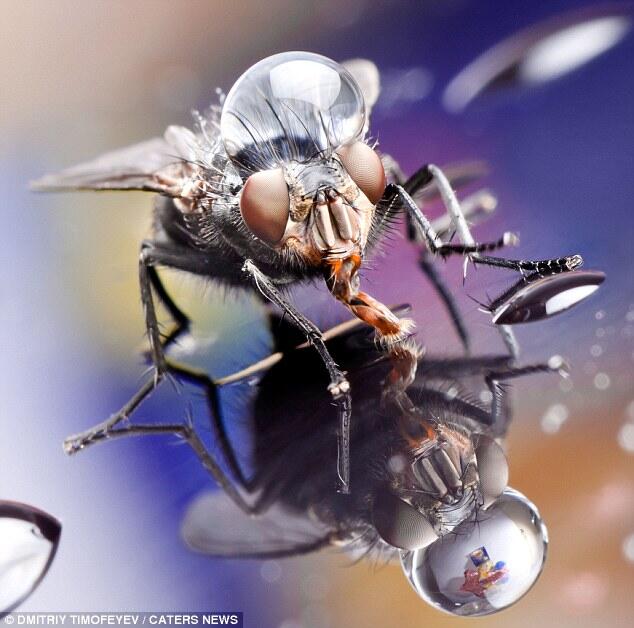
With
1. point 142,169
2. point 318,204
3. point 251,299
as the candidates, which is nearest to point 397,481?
point 318,204

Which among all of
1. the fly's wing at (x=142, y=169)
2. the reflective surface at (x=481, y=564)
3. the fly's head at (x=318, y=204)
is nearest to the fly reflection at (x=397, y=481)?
the reflective surface at (x=481, y=564)

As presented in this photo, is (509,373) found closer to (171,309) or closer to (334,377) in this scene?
(334,377)

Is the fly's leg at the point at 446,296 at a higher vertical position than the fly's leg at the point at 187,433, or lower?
higher

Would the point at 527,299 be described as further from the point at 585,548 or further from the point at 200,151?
the point at 200,151

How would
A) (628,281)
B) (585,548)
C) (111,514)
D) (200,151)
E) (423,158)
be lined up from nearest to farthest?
(585,548)
(111,514)
(628,281)
(200,151)
(423,158)

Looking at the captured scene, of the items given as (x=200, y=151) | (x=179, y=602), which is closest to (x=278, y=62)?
(x=200, y=151)

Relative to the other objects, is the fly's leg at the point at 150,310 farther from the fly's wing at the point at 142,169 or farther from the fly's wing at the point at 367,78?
the fly's wing at the point at 367,78

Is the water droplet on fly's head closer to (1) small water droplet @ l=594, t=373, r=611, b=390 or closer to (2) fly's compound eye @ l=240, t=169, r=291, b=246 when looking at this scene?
(2) fly's compound eye @ l=240, t=169, r=291, b=246
